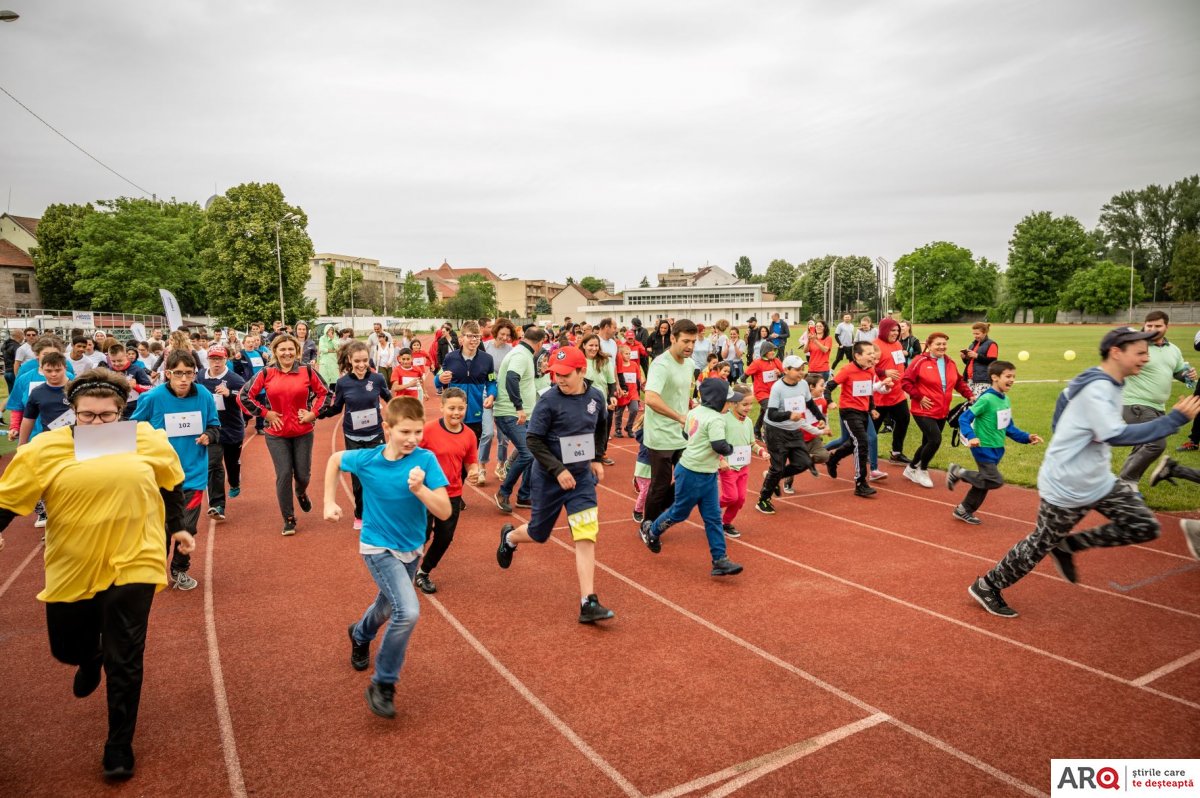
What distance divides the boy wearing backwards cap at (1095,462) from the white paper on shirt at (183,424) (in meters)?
7.33

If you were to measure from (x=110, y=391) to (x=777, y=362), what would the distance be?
9.81 m

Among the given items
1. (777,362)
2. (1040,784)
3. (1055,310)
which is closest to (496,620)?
(1040,784)

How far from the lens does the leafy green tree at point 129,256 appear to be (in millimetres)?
52562

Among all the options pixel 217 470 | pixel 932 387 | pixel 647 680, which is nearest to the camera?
pixel 647 680

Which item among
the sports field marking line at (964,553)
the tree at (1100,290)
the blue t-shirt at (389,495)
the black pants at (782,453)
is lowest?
the sports field marking line at (964,553)

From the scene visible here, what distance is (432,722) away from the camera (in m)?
4.02

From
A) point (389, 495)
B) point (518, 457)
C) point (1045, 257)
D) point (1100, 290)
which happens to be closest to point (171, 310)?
point (518, 457)

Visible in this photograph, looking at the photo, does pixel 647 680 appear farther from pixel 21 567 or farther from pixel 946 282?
pixel 946 282

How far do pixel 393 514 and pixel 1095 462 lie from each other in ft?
15.9

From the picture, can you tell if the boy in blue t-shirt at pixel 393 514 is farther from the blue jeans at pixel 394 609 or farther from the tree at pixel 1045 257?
the tree at pixel 1045 257

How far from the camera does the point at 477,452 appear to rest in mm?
7141

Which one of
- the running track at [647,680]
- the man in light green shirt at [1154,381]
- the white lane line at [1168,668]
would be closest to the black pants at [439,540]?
the running track at [647,680]

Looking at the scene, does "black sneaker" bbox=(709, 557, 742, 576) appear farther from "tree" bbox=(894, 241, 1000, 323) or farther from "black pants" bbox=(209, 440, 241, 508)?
"tree" bbox=(894, 241, 1000, 323)

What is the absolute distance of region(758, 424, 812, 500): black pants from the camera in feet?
27.8
